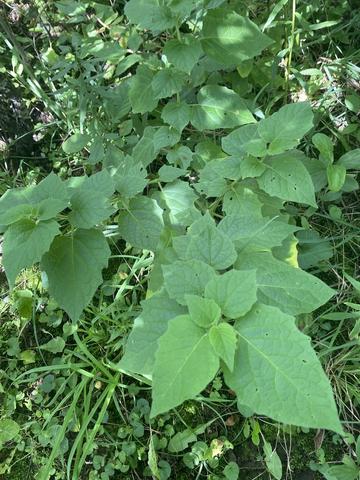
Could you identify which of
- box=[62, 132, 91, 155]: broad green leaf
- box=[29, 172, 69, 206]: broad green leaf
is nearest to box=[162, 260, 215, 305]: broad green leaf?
box=[29, 172, 69, 206]: broad green leaf

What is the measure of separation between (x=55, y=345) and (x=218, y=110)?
3.94ft

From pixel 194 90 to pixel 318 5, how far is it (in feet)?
2.62

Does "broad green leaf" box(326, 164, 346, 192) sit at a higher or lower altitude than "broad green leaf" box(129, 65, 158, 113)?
lower

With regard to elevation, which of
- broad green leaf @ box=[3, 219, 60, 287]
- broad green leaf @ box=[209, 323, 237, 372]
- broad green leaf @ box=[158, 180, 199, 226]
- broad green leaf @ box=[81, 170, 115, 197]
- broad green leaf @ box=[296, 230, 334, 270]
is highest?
broad green leaf @ box=[3, 219, 60, 287]

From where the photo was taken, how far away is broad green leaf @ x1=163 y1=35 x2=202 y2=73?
5.64ft

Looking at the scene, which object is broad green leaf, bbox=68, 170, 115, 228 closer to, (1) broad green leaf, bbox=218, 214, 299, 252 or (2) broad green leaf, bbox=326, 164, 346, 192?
(1) broad green leaf, bbox=218, 214, 299, 252

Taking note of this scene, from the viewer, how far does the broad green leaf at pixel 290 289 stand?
122cm

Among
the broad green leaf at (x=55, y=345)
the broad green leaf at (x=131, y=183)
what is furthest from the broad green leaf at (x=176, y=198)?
the broad green leaf at (x=55, y=345)

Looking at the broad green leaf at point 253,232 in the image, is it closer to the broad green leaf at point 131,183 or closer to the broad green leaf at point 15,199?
the broad green leaf at point 131,183

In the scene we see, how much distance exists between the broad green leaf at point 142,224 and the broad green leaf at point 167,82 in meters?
0.50

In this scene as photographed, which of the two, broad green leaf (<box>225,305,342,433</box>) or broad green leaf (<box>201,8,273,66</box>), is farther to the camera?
broad green leaf (<box>201,8,273,66</box>)

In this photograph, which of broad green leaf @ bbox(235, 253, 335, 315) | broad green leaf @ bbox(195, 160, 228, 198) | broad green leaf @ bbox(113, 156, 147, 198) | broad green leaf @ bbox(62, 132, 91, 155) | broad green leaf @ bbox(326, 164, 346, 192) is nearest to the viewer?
broad green leaf @ bbox(235, 253, 335, 315)

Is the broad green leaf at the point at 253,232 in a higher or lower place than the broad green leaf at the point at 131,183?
lower

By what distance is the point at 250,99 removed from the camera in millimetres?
2312
